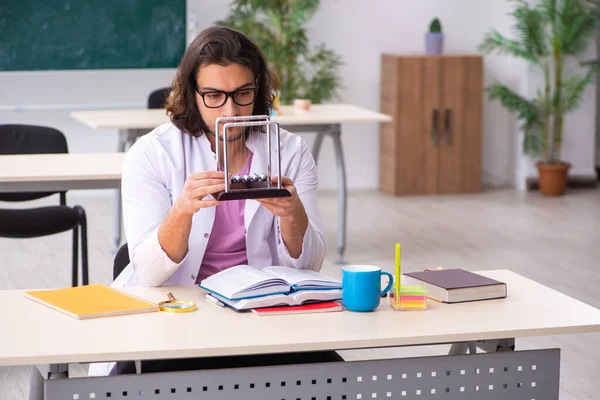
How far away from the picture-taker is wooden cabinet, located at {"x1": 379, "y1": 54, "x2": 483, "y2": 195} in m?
7.09

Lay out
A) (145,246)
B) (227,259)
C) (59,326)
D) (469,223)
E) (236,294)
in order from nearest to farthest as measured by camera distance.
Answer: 1. (59,326)
2. (236,294)
3. (145,246)
4. (227,259)
5. (469,223)

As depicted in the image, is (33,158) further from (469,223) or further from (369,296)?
(469,223)

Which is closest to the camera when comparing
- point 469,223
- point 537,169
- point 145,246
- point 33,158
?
point 145,246

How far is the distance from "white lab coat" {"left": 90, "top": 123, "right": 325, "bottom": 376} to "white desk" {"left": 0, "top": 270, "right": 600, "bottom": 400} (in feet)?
0.59

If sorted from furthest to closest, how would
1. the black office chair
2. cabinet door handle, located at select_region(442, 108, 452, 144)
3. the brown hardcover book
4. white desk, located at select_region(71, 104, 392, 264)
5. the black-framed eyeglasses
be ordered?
cabinet door handle, located at select_region(442, 108, 452, 144) < white desk, located at select_region(71, 104, 392, 264) < the black office chair < the black-framed eyeglasses < the brown hardcover book

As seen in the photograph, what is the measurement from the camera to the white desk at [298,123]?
16.1 feet

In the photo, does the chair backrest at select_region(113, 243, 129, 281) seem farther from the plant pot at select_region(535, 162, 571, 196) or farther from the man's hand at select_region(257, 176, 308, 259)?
the plant pot at select_region(535, 162, 571, 196)

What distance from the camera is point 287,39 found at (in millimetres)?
6570

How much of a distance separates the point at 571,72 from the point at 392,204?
1869 mm

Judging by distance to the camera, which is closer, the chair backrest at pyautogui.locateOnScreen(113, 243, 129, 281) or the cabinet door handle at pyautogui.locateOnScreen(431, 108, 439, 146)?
the chair backrest at pyautogui.locateOnScreen(113, 243, 129, 281)

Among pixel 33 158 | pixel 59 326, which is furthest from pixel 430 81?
pixel 59 326

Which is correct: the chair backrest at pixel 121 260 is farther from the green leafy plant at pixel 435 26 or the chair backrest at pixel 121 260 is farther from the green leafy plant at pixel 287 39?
the green leafy plant at pixel 435 26

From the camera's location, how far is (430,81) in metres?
7.11

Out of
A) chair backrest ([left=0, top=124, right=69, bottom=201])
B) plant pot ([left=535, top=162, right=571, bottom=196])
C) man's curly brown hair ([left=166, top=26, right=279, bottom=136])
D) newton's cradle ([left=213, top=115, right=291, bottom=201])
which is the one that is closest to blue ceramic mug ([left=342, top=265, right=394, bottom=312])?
newton's cradle ([left=213, top=115, right=291, bottom=201])
